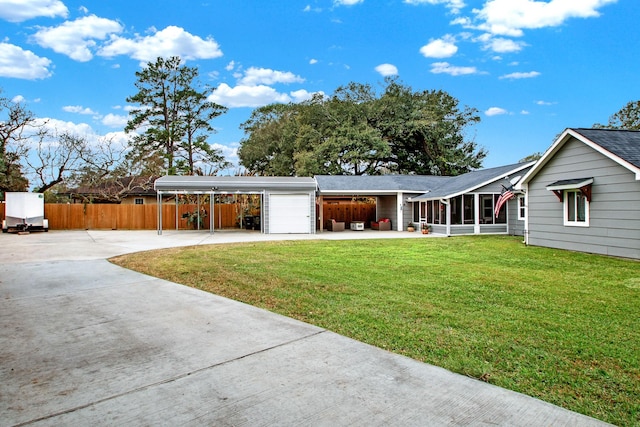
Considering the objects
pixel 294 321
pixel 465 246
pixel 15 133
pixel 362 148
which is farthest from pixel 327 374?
pixel 15 133

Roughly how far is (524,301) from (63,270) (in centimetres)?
834

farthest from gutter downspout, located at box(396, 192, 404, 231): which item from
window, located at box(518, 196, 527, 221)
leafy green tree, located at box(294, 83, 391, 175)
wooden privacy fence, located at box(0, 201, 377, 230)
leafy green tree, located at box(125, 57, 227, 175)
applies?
leafy green tree, located at box(125, 57, 227, 175)

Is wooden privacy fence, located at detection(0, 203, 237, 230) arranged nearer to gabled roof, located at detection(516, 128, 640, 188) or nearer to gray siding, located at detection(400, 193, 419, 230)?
gray siding, located at detection(400, 193, 419, 230)

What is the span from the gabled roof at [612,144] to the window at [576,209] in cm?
132

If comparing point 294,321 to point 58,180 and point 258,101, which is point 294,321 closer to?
point 58,180

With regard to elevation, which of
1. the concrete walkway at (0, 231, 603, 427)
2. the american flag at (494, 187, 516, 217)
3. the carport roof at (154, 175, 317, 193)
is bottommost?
the concrete walkway at (0, 231, 603, 427)

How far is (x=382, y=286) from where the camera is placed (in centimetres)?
581

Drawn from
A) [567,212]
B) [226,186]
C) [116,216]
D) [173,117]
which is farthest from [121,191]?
[567,212]

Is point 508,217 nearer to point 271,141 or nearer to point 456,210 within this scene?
point 456,210

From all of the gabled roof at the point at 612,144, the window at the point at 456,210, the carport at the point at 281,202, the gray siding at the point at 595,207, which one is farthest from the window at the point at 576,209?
the carport at the point at 281,202

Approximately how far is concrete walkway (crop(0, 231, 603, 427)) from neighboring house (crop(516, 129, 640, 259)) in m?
8.46

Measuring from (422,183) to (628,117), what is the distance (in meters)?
19.3

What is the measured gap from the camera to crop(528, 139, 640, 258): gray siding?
28.2 feet

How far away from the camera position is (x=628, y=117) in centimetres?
2759
